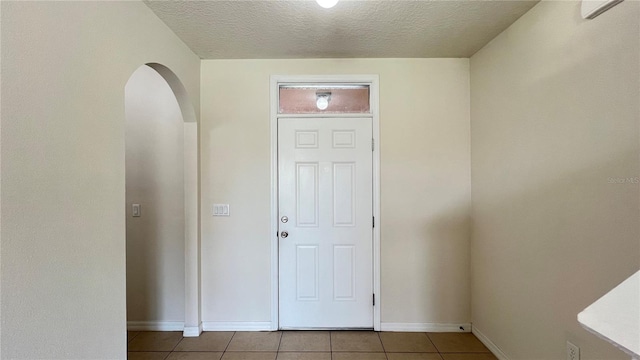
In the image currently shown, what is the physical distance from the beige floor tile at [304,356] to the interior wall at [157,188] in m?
1.04

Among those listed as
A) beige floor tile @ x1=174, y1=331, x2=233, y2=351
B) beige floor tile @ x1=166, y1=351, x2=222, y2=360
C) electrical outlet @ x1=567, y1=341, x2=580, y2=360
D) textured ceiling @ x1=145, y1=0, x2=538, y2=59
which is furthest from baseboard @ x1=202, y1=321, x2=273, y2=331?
textured ceiling @ x1=145, y1=0, x2=538, y2=59

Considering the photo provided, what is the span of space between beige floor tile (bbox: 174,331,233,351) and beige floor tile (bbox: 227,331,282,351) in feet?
0.22

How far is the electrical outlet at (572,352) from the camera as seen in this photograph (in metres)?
1.39

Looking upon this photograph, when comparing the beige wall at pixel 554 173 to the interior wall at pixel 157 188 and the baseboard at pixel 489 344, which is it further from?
the interior wall at pixel 157 188

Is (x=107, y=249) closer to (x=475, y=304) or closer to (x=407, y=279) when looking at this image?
(x=407, y=279)

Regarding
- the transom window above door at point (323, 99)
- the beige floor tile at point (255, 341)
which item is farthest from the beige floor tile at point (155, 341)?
the transom window above door at point (323, 99)

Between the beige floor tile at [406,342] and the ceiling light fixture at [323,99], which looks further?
the ceiling light fixture at [323,99]

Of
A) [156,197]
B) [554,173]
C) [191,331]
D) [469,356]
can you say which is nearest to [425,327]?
[469,356]

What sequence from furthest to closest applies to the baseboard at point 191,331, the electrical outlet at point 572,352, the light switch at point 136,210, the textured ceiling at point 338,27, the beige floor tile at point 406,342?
the light switch at point 136,210 → the baseboard at point 191,331 → the beige floor tile at point 406,342 → the textured ceiling at point 338,27 → the electrical outlet at point 572,352

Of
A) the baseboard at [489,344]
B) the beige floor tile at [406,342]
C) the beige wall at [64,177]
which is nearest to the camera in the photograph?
the beige wall at [64,177]

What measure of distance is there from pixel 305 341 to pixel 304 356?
0.19 meters

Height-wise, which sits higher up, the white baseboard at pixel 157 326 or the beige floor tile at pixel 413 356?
the white baseboard at pixel 157 326

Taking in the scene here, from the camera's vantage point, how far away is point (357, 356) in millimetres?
2047

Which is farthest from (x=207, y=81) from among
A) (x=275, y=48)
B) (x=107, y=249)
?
(x=107, y=249)
